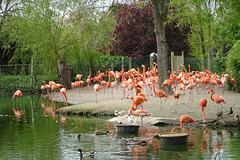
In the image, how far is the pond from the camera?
7703mm

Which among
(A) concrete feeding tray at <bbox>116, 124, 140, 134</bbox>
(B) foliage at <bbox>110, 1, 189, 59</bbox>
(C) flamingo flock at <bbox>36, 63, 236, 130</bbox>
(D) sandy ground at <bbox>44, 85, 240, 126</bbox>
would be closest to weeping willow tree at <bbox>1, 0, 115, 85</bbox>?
(B) foliage at <bbox>110, 1, 189, 59</bbox>

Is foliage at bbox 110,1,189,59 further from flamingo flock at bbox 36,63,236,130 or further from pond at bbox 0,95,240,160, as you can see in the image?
pond at bbox 0,95,240,160

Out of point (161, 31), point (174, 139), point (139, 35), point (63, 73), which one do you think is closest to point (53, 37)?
Answer: point (63, 73)

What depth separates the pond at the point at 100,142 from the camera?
7703 mm

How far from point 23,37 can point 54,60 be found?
9.57ft

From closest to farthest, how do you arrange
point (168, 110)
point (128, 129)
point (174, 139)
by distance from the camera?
point (174, 139), point (128, 129), point (168, 110)

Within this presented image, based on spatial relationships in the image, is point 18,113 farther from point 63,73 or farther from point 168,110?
point 63,73

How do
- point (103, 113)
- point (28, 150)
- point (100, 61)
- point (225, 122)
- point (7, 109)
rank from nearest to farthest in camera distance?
point (28, 150), point (225, 122), point (103, 113), point (7, 109), point (100, 61)

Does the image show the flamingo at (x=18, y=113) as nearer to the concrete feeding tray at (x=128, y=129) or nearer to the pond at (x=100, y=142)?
the pond at (x=100, y=142)

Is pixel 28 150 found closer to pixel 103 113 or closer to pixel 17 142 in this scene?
pixel 17 142

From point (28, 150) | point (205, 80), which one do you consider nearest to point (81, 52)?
point (205, 80)

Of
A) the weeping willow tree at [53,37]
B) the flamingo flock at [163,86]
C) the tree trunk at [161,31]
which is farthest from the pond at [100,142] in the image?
the weeping willow tree at [53,37]

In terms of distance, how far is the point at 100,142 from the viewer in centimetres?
897

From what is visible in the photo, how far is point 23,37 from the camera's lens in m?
24.9
